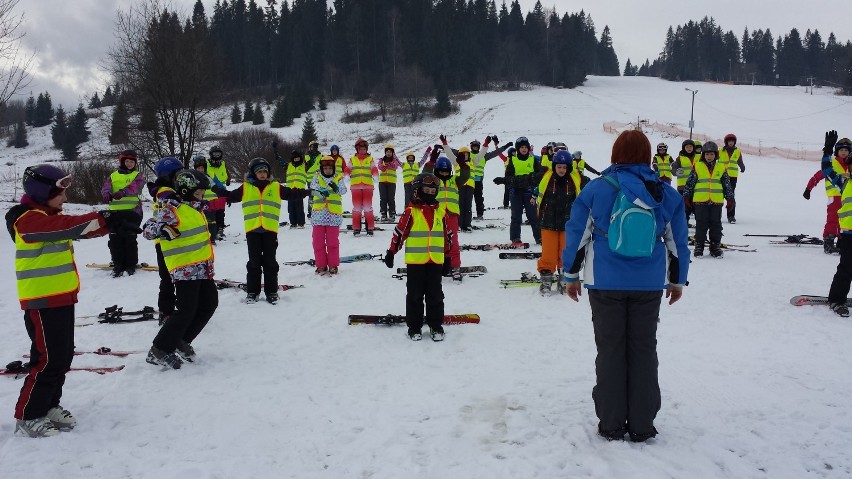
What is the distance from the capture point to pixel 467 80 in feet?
281

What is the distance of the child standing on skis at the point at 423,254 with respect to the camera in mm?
5797

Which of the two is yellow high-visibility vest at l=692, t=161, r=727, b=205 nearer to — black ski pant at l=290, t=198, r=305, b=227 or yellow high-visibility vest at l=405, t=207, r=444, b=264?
yellow high-visibility vest at l=405, t=207, r=444, b=264

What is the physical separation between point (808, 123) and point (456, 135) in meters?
36.5

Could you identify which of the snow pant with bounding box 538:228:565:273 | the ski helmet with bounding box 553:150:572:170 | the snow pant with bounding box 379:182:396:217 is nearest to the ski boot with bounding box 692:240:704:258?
the snow pant with bounding box 538:228:565:273

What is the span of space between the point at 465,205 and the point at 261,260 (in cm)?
665

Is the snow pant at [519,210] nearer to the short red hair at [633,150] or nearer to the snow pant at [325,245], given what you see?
the snow pant at [325,245]

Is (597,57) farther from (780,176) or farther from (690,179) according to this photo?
(690,179)

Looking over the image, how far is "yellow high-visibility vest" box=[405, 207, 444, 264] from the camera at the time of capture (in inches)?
228

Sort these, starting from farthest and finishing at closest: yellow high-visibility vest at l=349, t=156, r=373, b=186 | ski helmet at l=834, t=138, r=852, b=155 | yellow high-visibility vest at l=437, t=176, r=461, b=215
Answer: yellow high-visibility vest at l=349, t=156, r=373, b=186
yellow high-visibility vest at l=437, t=176, r=461, b=215
ski helmet at l=834, t=138, r=852, b=155

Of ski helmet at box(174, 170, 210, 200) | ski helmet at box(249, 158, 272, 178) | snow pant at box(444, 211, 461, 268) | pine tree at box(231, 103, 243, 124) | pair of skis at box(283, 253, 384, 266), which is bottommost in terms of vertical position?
pair of skis at box(283, 253, 384, 266)

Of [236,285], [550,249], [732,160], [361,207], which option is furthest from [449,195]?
[732,160]

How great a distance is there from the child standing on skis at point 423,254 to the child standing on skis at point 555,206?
221 centimetres

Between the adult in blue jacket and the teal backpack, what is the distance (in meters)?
0.07

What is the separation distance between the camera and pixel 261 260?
24.1 ft
